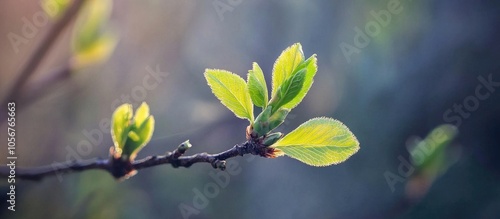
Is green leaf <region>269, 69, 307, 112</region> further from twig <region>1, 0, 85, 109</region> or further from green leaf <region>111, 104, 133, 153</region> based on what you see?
twig <region>1, 0, 85, 109</region>

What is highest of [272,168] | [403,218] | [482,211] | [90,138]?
[90,138]

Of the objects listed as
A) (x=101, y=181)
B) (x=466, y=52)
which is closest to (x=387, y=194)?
(x=466, y=52)

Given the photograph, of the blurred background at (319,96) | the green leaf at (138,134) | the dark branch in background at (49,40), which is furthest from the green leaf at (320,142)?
the blurred background at (319,96)

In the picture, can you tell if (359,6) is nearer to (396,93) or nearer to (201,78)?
(396,93)

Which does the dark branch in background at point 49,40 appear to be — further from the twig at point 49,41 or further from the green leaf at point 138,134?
the green leaf at point 138,134

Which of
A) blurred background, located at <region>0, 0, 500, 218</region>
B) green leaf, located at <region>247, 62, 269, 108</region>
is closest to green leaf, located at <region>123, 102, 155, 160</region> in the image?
green leaf, located at <region>247, 62, 269, 108</region>
